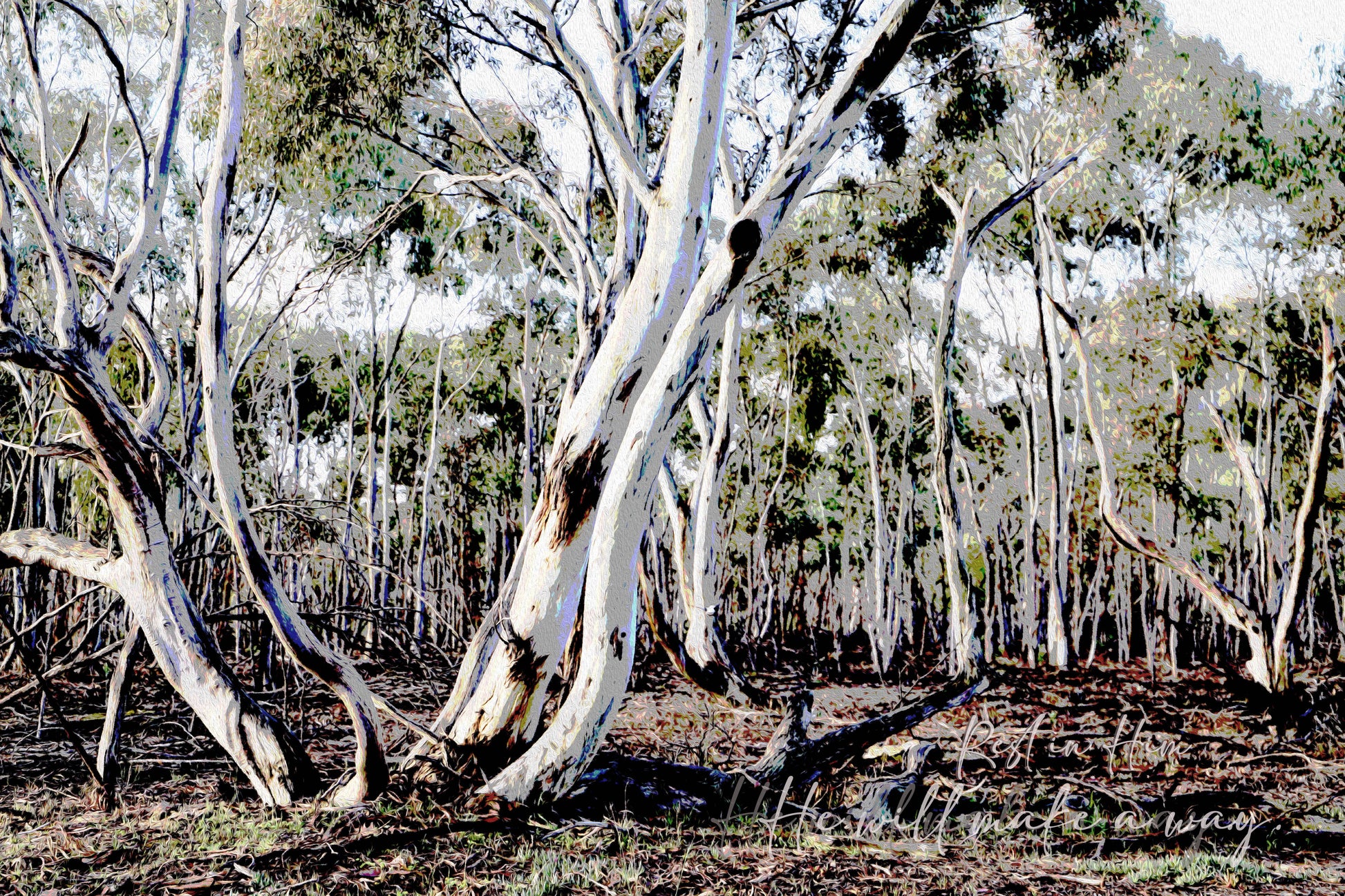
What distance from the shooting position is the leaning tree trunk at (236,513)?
4.46m

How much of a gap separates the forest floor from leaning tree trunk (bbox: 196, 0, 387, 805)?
225 mm

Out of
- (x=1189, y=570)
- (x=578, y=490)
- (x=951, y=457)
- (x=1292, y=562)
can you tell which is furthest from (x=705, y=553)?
(x=578, y=490)

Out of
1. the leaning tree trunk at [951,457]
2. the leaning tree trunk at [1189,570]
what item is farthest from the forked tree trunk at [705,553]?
the leaning tree trunk at [1189,570]

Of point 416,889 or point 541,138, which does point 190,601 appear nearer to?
point 416,889

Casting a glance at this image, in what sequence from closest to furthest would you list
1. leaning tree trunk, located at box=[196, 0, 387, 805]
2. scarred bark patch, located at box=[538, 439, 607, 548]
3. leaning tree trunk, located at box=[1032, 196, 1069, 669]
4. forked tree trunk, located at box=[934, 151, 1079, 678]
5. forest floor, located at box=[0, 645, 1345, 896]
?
forest floor, located at box=[0, 645, 1345, 896] < leaning tree trunk, located at box=[196, 0, 387, 805] < scarred bark patch, located at box=[538, 439, 607, 548] < forked tree trunk, located at box=[934, 151, 1079, 678] < leaning tree trunk, located at box=[1032, 196, 1069, 669]

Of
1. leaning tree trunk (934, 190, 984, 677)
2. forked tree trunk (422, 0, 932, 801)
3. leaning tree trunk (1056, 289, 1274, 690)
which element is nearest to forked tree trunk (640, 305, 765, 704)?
leaning tree trunk (934, 190, 984, 677)

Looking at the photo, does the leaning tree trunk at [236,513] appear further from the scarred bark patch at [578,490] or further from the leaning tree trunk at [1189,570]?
the leaning tree trunk at [1189,570]

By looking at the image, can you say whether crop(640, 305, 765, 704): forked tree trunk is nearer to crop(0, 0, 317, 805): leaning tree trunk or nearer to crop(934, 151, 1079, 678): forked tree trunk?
crop(934, 151, 1079, 678): forked tree trunk

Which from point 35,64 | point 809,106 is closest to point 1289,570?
point 809,106

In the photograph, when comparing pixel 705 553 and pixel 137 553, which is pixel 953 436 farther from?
pixel 137 553

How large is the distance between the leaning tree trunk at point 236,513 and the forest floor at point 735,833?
225 mm

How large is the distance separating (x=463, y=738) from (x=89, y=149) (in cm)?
1194

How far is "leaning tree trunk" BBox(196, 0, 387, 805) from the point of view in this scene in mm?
4457

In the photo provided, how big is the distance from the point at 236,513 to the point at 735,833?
2508mm
